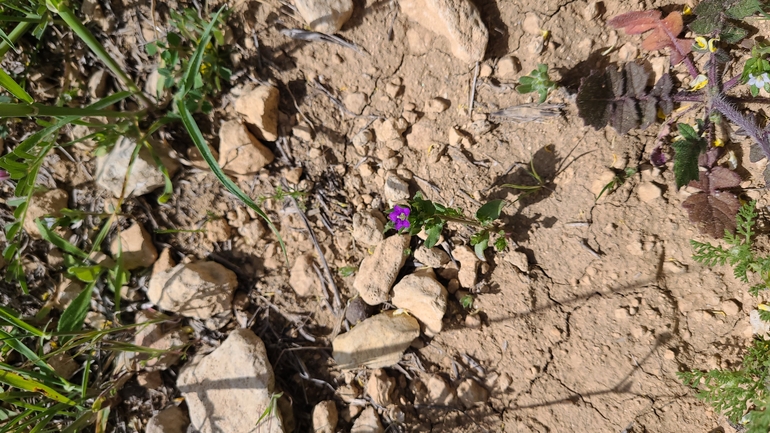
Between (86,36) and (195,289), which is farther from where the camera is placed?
(195,289)

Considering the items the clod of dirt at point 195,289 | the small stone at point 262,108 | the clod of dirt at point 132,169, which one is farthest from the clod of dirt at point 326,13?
the clod of dirt at point 195,289

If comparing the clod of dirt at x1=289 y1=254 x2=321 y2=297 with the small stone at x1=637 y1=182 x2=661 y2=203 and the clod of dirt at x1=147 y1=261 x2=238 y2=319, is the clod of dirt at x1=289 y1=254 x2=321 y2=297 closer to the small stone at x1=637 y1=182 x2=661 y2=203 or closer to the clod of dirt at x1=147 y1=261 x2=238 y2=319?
the clod of dirt at x1=147 y1=261 x2=238 y2=319

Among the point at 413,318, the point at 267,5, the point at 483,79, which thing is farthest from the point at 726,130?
the point at 267,5

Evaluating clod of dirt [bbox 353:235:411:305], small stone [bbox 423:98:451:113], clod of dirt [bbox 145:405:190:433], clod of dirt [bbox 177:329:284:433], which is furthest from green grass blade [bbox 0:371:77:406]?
small stone [bbox 423:98:451:113]

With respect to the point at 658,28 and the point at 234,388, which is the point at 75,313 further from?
the point at 658,28

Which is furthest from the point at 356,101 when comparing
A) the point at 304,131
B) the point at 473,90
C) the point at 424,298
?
the point at 424,298

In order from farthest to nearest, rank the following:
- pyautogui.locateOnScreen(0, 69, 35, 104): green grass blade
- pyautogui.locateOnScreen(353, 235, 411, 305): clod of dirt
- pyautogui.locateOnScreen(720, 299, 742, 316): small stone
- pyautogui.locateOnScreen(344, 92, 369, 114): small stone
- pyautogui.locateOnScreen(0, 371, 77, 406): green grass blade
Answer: pyautogui.locateOnScreen(344, 92, 369, 114): small stone → pyautogui.locateOnScreen(353, 235, 411, 305): clod of dirt → pyautogui.locateOnScreen(0, 371, 77, 406): green grass blade → pyautogui.locateOnScreen(720, 299, 742, 316): small stone → pyautogui.locateOnScreen(0, 69, 35, 104): green grass blade
